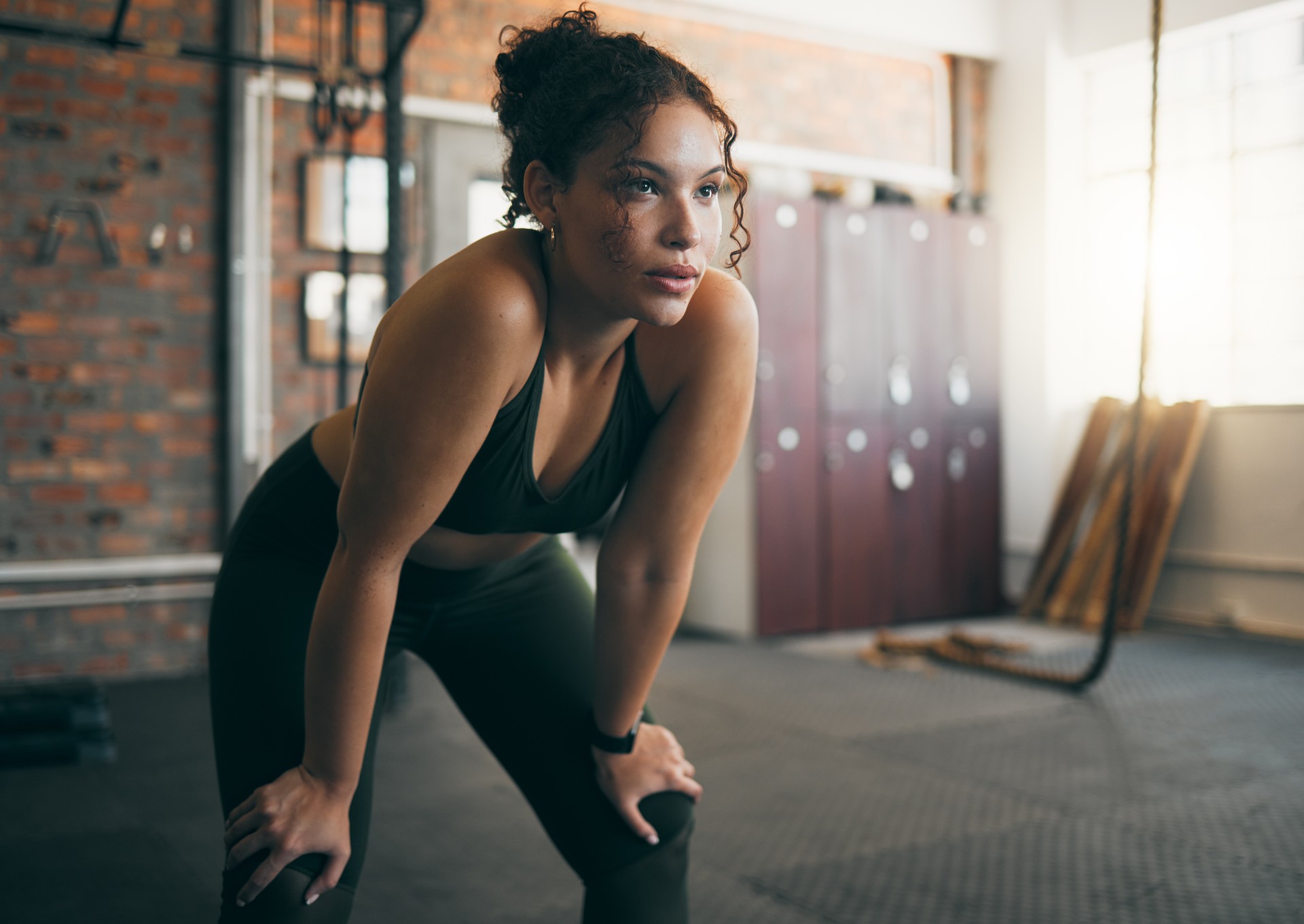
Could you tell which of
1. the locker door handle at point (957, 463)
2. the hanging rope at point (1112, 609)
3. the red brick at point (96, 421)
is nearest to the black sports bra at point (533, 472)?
the hanging rope at point (1112, 609)

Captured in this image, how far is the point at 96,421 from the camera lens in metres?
4.25

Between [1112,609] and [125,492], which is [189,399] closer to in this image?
[125,492]

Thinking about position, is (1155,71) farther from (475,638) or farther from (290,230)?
(290,230)

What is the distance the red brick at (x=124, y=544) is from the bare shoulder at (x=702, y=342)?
145 inches


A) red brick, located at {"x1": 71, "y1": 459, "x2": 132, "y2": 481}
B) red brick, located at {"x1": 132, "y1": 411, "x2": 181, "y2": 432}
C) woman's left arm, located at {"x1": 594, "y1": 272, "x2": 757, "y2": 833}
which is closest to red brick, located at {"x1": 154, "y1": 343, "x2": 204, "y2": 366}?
red brick, located at {"x1": 132, "y1": 411, "x2": 181, "y2": 432}

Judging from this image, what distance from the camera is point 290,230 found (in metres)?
4.58

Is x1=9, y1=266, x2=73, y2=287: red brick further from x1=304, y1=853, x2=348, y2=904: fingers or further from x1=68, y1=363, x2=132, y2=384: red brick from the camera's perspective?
x1=304, y1=853, x2=348, y2=904: fingers

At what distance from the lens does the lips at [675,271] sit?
1.08 metres

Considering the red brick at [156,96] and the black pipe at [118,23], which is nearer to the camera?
the black pipe at [118,23]

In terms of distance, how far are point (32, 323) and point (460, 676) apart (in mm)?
3509

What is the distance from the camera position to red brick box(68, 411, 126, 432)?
4215mm

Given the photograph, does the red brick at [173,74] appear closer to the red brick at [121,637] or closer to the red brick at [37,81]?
the red brick at [37,81]

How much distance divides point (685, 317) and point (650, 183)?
24 cm

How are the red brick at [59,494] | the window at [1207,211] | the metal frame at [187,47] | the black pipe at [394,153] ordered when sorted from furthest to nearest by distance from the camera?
the window at [1207,211]
the red brick at [59,494]
the black pipe at [394,153]
the metal frame at [187,47]
